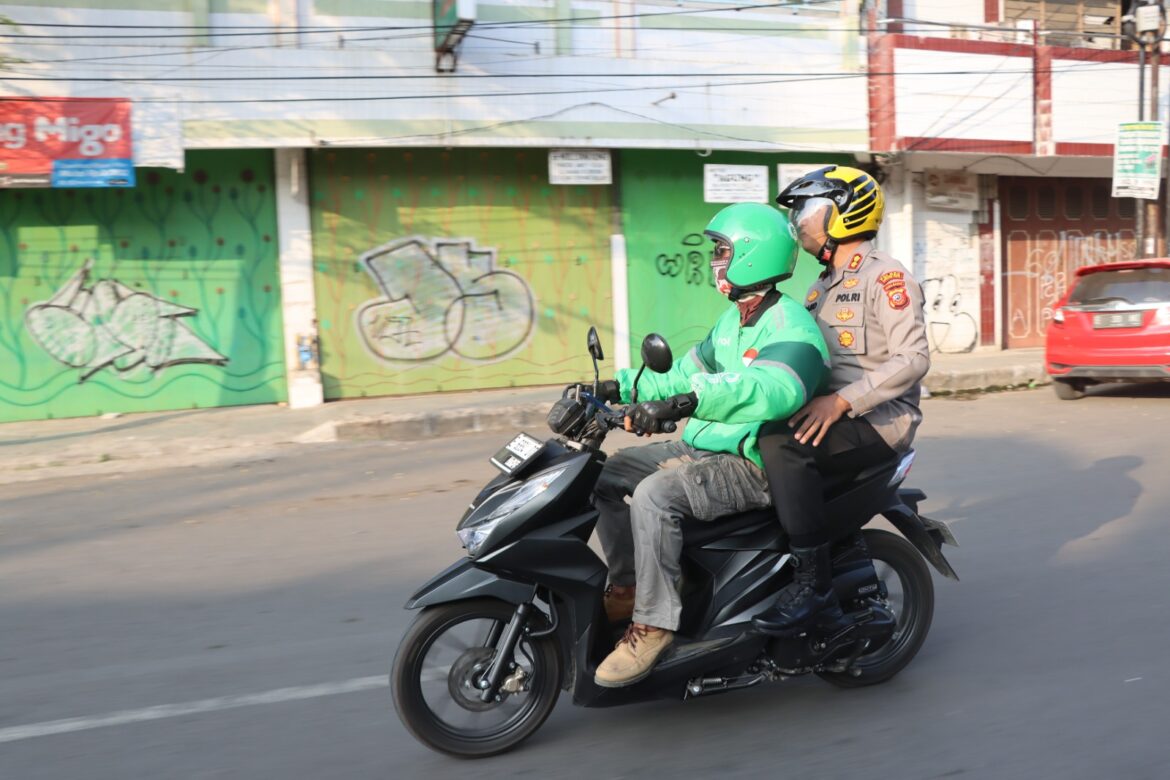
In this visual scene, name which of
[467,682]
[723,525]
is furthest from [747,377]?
[467,682]

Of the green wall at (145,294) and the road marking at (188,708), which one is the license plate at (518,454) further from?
the green wall at (145,294)

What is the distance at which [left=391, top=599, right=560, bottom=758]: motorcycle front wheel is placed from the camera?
3.15 m

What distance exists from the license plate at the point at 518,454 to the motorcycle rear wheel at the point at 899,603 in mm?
1345

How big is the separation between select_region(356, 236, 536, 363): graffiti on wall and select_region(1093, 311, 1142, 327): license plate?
692 cm

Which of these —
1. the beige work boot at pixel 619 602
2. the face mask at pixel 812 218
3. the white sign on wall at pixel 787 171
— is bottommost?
the beige work boot at pixel 619 602

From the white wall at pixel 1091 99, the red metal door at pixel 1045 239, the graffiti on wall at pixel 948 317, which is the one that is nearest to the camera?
the white wall at pixel 1091 99

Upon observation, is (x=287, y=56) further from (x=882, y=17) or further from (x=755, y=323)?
(x=755, y=323)

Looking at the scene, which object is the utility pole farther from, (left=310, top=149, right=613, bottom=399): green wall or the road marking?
the road marking

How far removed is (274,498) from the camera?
7621 millimetres

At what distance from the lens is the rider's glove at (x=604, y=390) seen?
10.7ft

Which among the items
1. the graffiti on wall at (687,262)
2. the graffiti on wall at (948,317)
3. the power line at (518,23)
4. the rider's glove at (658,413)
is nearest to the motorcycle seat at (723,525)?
the rider's glove at (658,413)

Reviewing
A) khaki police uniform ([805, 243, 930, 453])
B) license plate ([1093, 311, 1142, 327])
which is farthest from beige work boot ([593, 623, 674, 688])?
license plate ([1093, 311, 1142, 327])

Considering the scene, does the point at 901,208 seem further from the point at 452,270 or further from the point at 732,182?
the point at 452,270

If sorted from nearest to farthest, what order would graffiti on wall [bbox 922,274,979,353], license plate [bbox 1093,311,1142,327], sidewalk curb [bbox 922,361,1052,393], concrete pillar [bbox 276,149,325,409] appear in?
license plate [bbox 1093,311,1142,327] → concrete pillar [bbox 276,149,325,409] → sidewalk curb [bbox 922,361,1052,393] → graffiti on wall [bbox 922,274,979,353]
